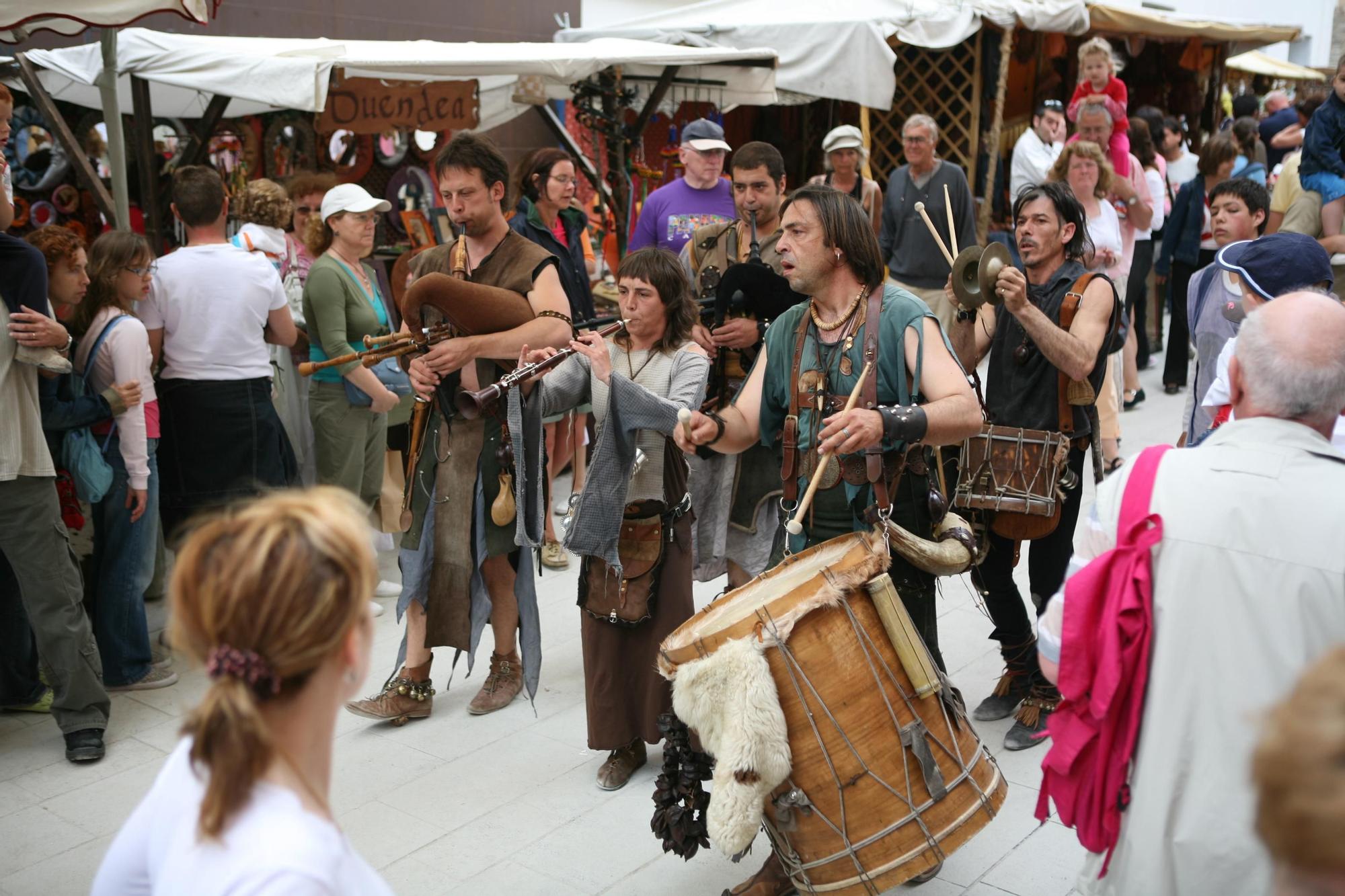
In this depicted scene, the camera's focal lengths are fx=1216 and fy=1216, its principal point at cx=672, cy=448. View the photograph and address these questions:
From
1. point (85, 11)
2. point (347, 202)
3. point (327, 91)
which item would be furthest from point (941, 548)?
point (327, 91)

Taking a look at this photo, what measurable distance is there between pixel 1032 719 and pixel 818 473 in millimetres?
1719

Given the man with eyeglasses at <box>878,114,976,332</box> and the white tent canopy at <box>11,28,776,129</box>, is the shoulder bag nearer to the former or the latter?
the white tent canopy at <box>11,28,776,129</box>

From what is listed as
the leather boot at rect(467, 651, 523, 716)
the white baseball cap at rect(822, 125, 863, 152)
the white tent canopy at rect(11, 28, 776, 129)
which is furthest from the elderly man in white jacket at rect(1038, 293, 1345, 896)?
the white baseball cap at rect(822, 125, 863, 152)

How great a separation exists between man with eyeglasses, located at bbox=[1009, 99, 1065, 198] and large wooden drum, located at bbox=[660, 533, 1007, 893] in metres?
7.18

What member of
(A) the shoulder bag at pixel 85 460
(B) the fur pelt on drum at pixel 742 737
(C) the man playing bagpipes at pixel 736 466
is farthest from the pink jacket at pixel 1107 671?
(A) the shoulder bag at pixel 85 460

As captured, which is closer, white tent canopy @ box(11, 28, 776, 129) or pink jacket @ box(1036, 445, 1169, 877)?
pink jacket @ box(1036, 445, 1169, 877)

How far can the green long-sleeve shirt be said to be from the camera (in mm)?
5355

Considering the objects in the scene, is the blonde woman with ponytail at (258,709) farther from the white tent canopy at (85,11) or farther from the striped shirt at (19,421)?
the white tent canopy at (85,11)

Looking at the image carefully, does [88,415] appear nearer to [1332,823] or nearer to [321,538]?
[321,538]

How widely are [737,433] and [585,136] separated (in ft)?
22.2

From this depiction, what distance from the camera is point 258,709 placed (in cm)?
146

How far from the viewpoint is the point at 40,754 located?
4289 millimetres

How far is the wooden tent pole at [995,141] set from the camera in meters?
10.8

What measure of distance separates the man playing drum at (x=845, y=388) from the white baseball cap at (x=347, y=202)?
2643 millimetres
